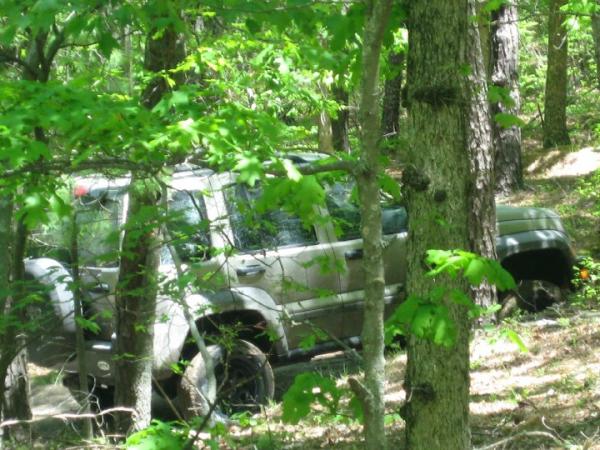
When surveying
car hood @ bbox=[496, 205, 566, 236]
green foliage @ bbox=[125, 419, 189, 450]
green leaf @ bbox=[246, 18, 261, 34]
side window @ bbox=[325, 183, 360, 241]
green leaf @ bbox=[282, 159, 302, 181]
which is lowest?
green foliage @ bbox=[125, 419, 189, 450]

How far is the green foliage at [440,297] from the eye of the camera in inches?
120

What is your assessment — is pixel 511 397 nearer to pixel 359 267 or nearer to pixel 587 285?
pixel 359 267

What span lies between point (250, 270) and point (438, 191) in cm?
369

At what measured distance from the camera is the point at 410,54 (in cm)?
367

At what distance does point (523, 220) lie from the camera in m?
8.50

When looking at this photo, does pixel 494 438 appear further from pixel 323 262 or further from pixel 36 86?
pixel 36 86

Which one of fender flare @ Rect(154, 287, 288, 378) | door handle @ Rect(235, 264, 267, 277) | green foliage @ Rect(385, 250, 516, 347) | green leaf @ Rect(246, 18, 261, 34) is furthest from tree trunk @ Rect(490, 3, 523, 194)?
green foliage @ Rect(385, 250, 516, 347)

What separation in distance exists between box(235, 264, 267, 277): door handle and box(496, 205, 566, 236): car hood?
267cm

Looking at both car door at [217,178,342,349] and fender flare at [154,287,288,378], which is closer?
fender flare at [154,287,288,378]

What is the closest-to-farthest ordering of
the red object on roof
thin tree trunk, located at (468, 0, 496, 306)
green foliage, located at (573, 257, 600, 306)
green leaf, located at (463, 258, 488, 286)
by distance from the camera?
green leaf, located at (463, 258, 488, 286) < the red object on roof < thin tree trunk, located at (468, 0, 496, 306) < green foliage, located at (573, 257, 600, 306)

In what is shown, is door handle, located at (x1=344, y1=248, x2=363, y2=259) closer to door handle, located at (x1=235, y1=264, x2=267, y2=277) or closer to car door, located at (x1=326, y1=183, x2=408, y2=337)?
car door, located at (x1=326, y1=183, x2=408, y2=337)

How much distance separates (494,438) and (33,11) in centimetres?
372

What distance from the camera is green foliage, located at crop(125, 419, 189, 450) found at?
3.96m

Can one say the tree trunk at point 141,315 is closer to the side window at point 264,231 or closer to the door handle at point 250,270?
the side window at point 264,231
